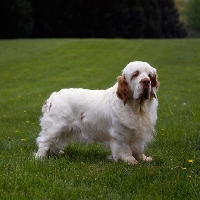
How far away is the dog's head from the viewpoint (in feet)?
16.2

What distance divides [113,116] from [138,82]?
57cm

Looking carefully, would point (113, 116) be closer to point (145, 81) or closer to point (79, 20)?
point (145, 81)

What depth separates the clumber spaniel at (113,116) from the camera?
509 cm

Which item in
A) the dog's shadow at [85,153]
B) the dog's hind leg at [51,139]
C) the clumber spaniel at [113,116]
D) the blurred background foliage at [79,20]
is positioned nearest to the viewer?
the clumber spaniel at [113,116]

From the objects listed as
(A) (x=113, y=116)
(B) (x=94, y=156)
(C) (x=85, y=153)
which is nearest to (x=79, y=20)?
(C) (x=85, y=153)

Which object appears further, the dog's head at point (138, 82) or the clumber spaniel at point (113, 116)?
the clumber spaniel at point (113, 116)

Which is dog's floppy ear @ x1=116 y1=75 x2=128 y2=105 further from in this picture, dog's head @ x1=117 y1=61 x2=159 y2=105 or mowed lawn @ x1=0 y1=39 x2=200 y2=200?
mowed lawn @ x1=0 y1=39 x2=200 y2=200

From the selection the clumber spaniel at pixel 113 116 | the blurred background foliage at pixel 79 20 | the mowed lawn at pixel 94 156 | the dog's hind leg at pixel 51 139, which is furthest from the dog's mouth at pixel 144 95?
the blurred background foliage at pixel 79 20

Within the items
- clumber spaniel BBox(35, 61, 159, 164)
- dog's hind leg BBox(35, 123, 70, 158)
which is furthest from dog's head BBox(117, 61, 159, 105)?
dog's hind leg BBox(35, 123, 70, 158)

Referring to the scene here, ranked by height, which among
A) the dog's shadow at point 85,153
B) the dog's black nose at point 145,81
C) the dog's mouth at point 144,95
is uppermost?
the dog's black nose at point 145,81

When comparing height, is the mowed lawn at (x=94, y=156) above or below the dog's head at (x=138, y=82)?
below

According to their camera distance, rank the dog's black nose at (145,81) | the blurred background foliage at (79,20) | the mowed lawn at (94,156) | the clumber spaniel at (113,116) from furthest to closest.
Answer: the blurred background foliage at (79,20)
the clumber spaniel at (113,116)
the dog's black nose at (145,81)
the mowed lawn at (94,156)

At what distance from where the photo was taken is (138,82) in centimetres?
495

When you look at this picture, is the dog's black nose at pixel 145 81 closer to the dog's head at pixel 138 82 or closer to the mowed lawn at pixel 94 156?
the dog's head at pixel 138 82
